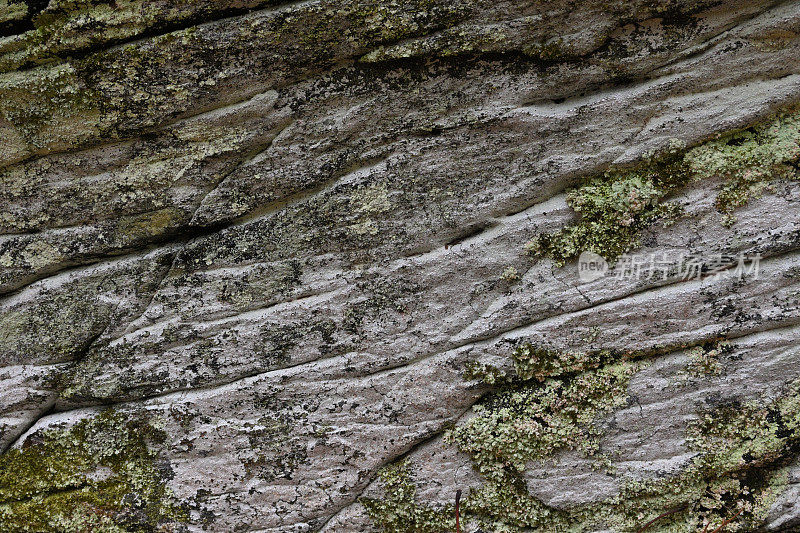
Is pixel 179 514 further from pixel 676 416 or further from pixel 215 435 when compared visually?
pixel 676 416

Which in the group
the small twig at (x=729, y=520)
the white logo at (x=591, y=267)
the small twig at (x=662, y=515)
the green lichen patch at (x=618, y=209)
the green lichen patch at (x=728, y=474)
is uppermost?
the green lichen patch at (x=618, y=209)

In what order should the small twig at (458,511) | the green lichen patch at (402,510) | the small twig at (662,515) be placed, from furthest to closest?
the green lichen patch at (402,510)
the small twig at (662,515)
the small twig at (458,511)

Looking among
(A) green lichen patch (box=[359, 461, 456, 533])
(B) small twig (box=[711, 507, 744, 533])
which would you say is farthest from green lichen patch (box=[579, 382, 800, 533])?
(A) green lichen patch (box=[359, 461, 456, 533])

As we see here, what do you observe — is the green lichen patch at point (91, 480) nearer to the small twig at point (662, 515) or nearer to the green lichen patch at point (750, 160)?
the small twig at point (662, 515)

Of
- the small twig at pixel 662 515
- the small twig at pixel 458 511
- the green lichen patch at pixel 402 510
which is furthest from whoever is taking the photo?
the green lichen patch at pixel 402 510

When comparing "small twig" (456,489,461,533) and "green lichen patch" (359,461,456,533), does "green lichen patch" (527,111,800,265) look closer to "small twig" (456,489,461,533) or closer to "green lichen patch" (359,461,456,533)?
"small twig" (456,489,461,533)

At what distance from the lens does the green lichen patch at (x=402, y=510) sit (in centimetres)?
330

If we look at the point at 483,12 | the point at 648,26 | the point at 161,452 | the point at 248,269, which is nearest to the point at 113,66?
the point at 248,269

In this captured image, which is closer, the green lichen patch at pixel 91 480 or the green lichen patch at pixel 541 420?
the green lichen patch at pixel 541 420

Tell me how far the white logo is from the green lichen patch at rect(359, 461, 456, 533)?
5.62 ft

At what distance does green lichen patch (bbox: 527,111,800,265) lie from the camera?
121 inches

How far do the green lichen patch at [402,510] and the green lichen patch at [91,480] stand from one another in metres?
1.36

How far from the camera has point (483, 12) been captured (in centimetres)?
303

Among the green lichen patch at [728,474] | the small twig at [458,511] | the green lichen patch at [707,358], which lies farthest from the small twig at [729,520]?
the small twig at [458,511]
